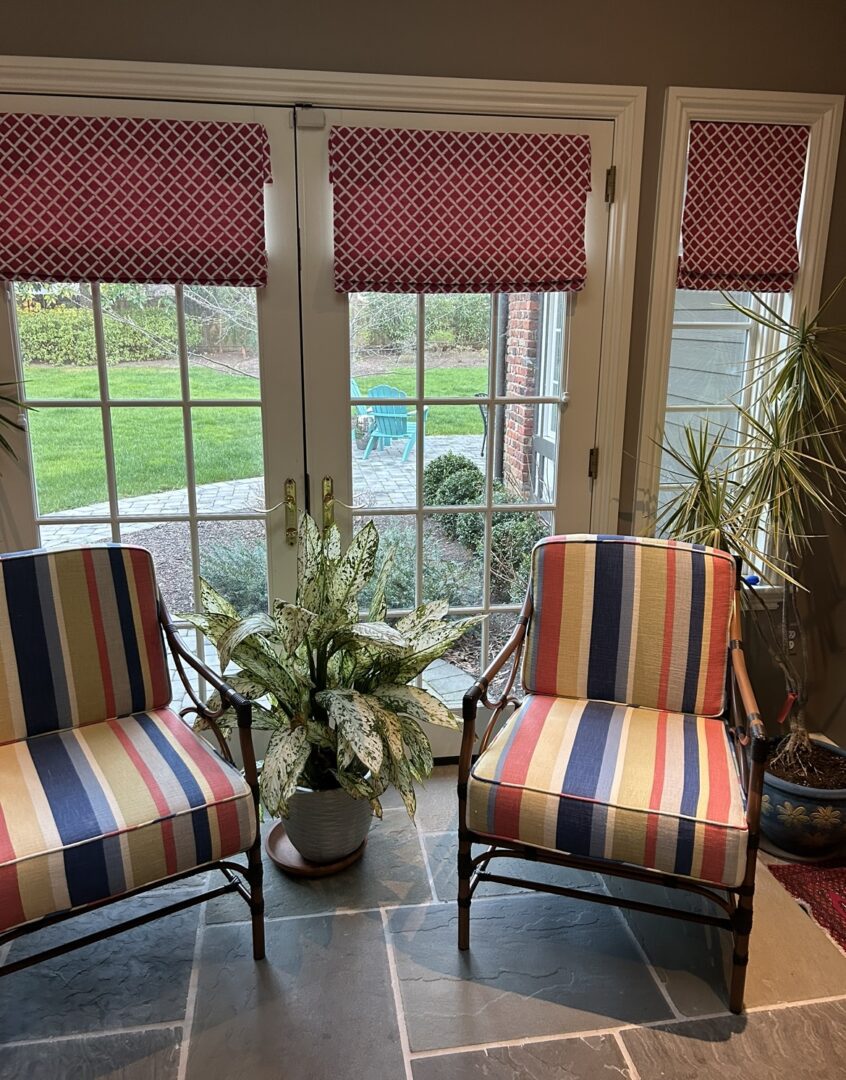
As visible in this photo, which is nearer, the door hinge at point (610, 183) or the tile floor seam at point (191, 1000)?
the tile floor seam at point (191, 1000)

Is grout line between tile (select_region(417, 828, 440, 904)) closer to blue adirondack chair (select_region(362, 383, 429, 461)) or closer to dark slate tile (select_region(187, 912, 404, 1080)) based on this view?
dark slate tile (select_region(187, 912, 404, 1080))

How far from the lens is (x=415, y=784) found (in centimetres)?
292

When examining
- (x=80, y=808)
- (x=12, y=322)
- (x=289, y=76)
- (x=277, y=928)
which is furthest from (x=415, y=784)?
(x=289, y=76)

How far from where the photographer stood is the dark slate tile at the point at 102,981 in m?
1.95

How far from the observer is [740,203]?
2676 millimetres

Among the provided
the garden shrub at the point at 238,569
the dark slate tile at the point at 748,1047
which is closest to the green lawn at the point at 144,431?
the garden shrub at the point at 238,569

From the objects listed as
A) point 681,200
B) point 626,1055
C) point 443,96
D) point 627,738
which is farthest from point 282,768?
point 681,200

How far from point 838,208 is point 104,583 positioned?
99.9 inches

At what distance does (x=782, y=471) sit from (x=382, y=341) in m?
1.26

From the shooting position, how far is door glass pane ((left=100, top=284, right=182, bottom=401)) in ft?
8.20

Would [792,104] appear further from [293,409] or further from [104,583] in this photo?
[104,583]

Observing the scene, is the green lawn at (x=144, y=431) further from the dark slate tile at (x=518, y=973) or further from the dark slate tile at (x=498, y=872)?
the dark slate tile at (x=518, y=973)

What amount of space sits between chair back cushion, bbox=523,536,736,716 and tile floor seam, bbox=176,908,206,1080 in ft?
3.59

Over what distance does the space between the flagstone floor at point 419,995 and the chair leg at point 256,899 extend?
47 mm
